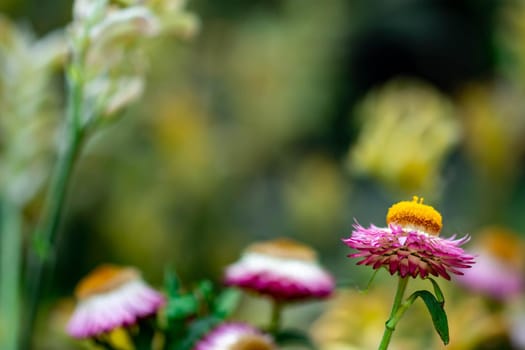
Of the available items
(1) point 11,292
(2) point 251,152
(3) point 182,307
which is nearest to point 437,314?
(3) point 182,307

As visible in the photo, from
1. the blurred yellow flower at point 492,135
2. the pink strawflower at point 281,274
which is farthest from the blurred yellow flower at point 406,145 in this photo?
the blurred yellow flower at point 492,135

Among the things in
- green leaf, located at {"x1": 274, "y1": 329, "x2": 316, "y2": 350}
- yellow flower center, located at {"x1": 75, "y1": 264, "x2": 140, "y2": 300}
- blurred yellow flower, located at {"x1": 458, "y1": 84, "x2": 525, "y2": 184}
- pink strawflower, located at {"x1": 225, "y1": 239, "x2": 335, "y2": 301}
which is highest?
blurred yellow flower, located at {"x1": 458, "y1": 84, "x2": 525, "y2": 184}

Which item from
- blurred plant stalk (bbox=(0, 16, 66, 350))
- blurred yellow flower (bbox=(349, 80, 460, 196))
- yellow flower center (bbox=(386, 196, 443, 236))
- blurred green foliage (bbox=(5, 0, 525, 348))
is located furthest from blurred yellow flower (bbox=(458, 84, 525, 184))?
yellow flower center (bbox=(386, 196, 443, 236))

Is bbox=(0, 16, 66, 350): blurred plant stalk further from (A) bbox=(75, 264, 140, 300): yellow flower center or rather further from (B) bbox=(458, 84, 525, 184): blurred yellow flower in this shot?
(B) bbox=(458, 84, 525, 184): blurred yellow flower

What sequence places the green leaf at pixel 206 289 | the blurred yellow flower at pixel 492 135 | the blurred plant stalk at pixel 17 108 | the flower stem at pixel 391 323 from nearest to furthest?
the flower stem at pixel 391 323 → the green leaf at pixel 206 289 → the blurred plant stalk at pixel 17 108 → the blurred yellow flower at pixel 492 135

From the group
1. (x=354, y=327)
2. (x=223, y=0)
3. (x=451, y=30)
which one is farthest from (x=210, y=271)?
(x=451, y=30)

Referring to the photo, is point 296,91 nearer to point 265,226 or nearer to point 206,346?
point 265,226

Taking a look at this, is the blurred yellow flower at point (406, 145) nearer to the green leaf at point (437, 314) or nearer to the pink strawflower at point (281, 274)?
the pink strawflower at point (281, 274)

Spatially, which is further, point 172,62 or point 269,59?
point 269,59
